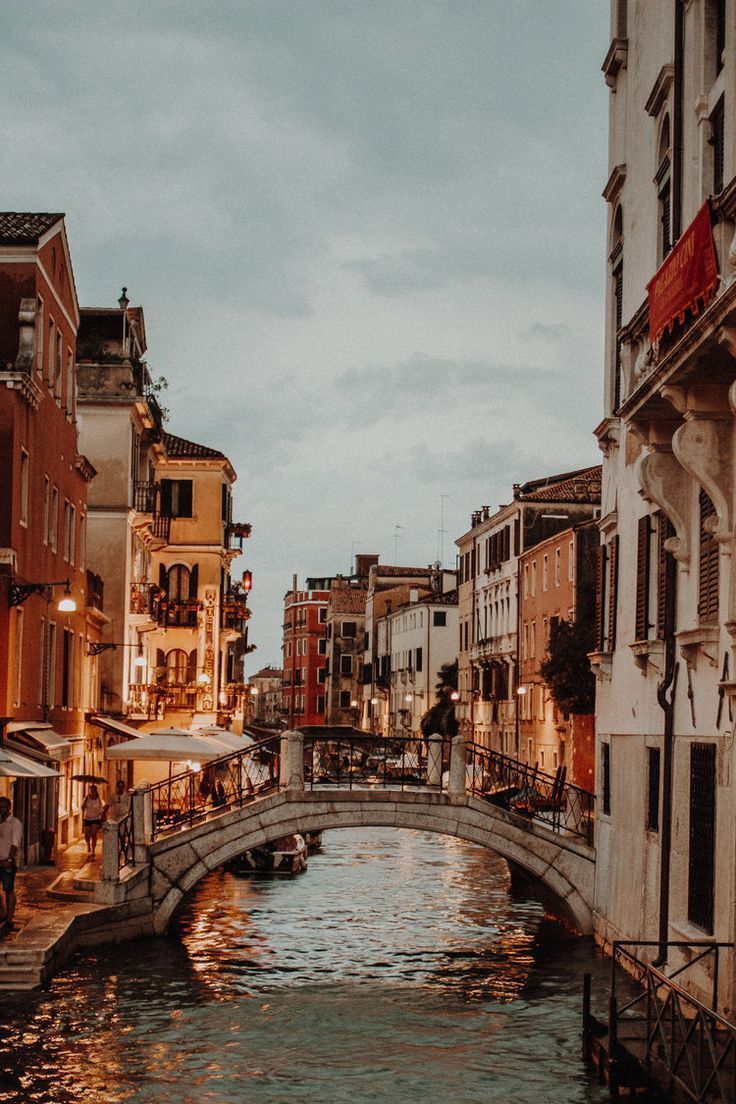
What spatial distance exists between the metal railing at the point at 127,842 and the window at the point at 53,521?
7.53 meters

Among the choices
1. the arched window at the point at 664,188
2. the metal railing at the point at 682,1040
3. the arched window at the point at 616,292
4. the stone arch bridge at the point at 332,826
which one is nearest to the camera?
the metal railing at the point at 682,1040

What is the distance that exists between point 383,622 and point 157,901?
7794cm

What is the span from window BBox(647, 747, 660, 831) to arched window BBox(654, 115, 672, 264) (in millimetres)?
6357

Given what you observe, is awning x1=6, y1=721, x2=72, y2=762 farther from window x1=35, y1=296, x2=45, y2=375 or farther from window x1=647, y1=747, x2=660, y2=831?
window x1=647, y1=747, x2=660, y2=831

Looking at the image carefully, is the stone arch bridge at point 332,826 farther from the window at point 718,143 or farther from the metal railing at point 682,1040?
the window at point 718,143

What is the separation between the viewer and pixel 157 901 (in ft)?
84.9

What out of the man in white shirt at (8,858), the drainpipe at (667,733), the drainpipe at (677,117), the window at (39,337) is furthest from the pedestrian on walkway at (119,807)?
the drainpipe at (677,117)

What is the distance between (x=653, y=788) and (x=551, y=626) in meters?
35.8

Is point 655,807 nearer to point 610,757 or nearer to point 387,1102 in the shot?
point 610,757

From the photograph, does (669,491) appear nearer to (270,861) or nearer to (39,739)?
(39,739)

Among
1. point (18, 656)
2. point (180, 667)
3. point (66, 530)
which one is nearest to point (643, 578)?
point (18, 656)

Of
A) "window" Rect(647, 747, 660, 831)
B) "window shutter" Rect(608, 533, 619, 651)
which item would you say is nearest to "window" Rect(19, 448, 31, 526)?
"window shutter" Rect(608, 533, 619, 651)

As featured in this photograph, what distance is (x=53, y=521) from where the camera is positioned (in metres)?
31.8

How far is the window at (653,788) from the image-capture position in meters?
20.1
